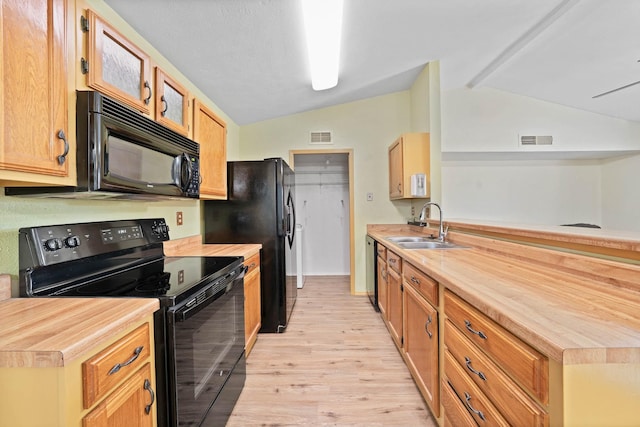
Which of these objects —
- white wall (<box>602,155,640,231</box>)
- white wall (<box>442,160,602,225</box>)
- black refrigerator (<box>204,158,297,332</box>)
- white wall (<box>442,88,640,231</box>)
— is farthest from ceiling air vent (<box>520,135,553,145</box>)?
black refrigerator (<box>204,158,297,332</box>)

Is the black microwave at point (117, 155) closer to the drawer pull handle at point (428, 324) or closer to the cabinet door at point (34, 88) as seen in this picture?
the cabinet door at point (34, 88)

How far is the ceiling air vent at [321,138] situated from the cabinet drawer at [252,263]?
80.1 inches

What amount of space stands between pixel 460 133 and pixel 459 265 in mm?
3060

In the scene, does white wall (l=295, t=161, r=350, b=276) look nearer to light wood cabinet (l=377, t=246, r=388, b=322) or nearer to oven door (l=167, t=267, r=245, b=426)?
light wood cabinet (l=377, t=246, r=388, b=322)

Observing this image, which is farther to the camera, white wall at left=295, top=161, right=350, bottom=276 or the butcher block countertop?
white wall at left=295, top=161, right=350, bottom=276

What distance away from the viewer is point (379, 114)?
389cm

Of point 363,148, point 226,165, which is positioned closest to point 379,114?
point 363,148

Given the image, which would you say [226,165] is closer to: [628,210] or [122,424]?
[122,424]

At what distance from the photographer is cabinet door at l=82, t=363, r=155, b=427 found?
77 cm

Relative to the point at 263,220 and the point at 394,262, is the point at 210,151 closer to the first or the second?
the point at 263,220

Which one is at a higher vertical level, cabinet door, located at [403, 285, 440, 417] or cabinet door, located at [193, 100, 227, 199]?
cabinet door, located at [193, 100, 227, 199]

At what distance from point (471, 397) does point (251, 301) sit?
168cm

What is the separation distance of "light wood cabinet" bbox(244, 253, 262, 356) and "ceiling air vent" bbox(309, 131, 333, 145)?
203 cm

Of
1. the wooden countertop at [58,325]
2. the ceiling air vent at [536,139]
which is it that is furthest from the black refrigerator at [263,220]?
the ceiling air vent at [536,139]
